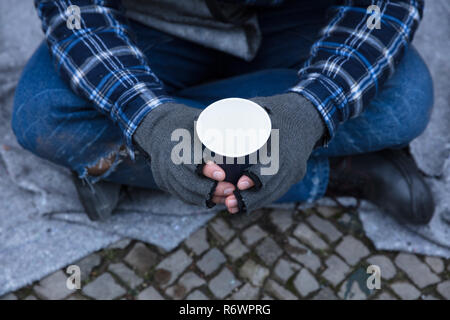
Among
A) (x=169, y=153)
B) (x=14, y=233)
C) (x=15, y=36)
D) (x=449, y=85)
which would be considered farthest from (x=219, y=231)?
(x=15, y=36)

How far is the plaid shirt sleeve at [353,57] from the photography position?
61.9 inches

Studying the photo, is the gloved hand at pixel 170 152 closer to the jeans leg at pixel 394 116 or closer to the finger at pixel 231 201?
the finger at pixel 231 201

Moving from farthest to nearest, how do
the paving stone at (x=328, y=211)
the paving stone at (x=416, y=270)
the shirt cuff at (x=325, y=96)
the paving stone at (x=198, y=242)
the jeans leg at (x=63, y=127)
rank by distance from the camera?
the paving stone at (x=328, y=211) < the paving stone at (x=198, y=242) < the paving stone at (x=416, y=270) < the jeans leg at (x=63, y=127) < the shirt cuff at (x=325, y=96)

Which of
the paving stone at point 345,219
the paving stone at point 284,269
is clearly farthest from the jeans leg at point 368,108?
the paving stone at point 284,269

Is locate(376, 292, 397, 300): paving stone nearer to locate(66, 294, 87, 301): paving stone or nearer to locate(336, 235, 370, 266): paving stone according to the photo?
locate(336, 235, 370, 266): paving stone

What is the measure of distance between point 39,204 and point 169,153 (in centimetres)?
121

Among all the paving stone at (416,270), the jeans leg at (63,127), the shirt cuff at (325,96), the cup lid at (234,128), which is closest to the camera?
the cup lid at (234,128)

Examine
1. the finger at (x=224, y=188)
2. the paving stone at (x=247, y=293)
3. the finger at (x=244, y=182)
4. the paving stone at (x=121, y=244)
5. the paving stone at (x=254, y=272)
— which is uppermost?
the finger at (x=244, y=182)

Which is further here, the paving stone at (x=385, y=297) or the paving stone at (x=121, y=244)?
the paving stone at (x=121, y=244)

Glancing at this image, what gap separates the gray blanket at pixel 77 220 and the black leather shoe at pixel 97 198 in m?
0.10

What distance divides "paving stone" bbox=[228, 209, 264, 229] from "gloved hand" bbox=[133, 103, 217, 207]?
0.75 metres

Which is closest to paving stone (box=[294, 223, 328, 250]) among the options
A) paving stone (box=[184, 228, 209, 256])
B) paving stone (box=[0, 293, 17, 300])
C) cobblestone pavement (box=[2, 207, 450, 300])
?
cobblestone pavement (box=[2, 207, 450, 300])

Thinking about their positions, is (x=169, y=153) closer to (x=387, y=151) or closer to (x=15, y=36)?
(x=387, y=151)

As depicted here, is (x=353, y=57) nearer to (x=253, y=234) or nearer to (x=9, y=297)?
(x=253, y=234)
